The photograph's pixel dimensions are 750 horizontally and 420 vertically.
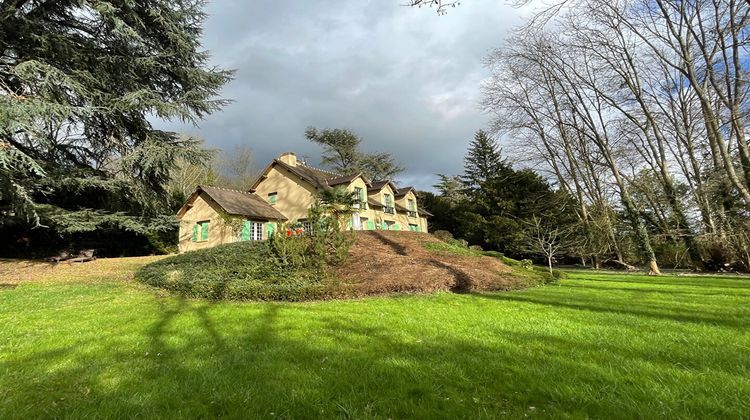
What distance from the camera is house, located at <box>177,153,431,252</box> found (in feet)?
76.0

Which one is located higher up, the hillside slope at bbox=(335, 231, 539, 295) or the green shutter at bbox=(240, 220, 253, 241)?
the green shutter at bbox=(240, 220, 253, 241)

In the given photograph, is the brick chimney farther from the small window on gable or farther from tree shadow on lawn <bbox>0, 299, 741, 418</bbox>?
tree shadow on lawn <bbox>0, 299, 741, 418</bbox>

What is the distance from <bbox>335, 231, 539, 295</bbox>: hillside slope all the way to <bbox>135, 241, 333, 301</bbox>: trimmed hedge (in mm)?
1239

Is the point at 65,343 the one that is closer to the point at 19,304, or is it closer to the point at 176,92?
the point at 19,304

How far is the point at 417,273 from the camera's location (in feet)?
34.1

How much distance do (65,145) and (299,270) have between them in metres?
13.2

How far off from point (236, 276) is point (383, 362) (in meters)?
8.20

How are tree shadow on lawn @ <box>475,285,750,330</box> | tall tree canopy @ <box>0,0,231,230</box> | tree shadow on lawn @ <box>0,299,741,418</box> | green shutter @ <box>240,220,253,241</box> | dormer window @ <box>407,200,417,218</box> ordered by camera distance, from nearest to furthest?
tree shadow on lawn @ <box>0,299,741,418</box>
tree shadow on lawn @ <box>475,285,750,330</box>
tall tree canopy @ <box>0,0,231,230</box>
green shutter @ <box>240,220,253,241</box>
dormer window @ <box>407,200,417,218</box>

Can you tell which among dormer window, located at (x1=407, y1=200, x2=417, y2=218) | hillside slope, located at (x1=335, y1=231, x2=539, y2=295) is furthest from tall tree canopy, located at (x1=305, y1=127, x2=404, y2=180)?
hillside slope, located at (x1=335, y1=231, x2=539, y2=295)

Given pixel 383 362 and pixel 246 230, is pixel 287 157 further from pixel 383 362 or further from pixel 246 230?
pixel 383 362

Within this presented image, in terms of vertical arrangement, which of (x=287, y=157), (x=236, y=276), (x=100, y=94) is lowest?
(x=236, y=276)

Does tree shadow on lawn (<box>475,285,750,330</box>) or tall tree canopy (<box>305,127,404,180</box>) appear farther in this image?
tall tree canopy (<box>305,127,404,180</box>)

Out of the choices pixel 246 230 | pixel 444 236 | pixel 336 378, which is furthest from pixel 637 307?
pixel 246 230

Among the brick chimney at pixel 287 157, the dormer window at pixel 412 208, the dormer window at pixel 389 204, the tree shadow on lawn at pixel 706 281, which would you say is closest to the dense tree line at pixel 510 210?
the dormer window at pixel 412 208
